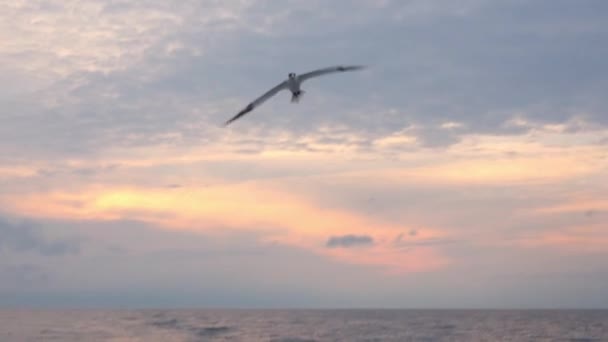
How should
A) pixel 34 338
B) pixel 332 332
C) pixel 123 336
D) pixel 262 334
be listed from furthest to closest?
pixel 332 332, pixel 262 334, pixel 123 336, pixel 34 338

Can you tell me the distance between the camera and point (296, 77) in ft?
105

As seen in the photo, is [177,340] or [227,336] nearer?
[177,340]

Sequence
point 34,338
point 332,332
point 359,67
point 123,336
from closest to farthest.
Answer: point 359,67, point 34,338, point 123,336, point 332,332

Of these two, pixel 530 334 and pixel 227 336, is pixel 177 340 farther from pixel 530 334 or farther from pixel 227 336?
pixel 530 334

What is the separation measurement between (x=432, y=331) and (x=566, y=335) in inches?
623

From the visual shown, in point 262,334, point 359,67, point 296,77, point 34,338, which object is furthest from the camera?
point 262,334

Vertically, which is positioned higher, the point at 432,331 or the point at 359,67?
the point at 359,67

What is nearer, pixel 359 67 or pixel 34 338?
pixel 359 67

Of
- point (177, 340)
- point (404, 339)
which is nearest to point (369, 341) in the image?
point (404, 339)

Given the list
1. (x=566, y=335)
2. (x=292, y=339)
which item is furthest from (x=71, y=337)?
(x=566, y=335)

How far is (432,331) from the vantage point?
87250 millimetres

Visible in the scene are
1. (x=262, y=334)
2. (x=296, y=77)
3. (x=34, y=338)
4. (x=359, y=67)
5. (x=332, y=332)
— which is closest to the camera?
(x=359, y=67)

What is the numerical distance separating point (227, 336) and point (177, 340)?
7.51 m

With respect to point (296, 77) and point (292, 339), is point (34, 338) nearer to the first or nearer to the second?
point (292, 339)
